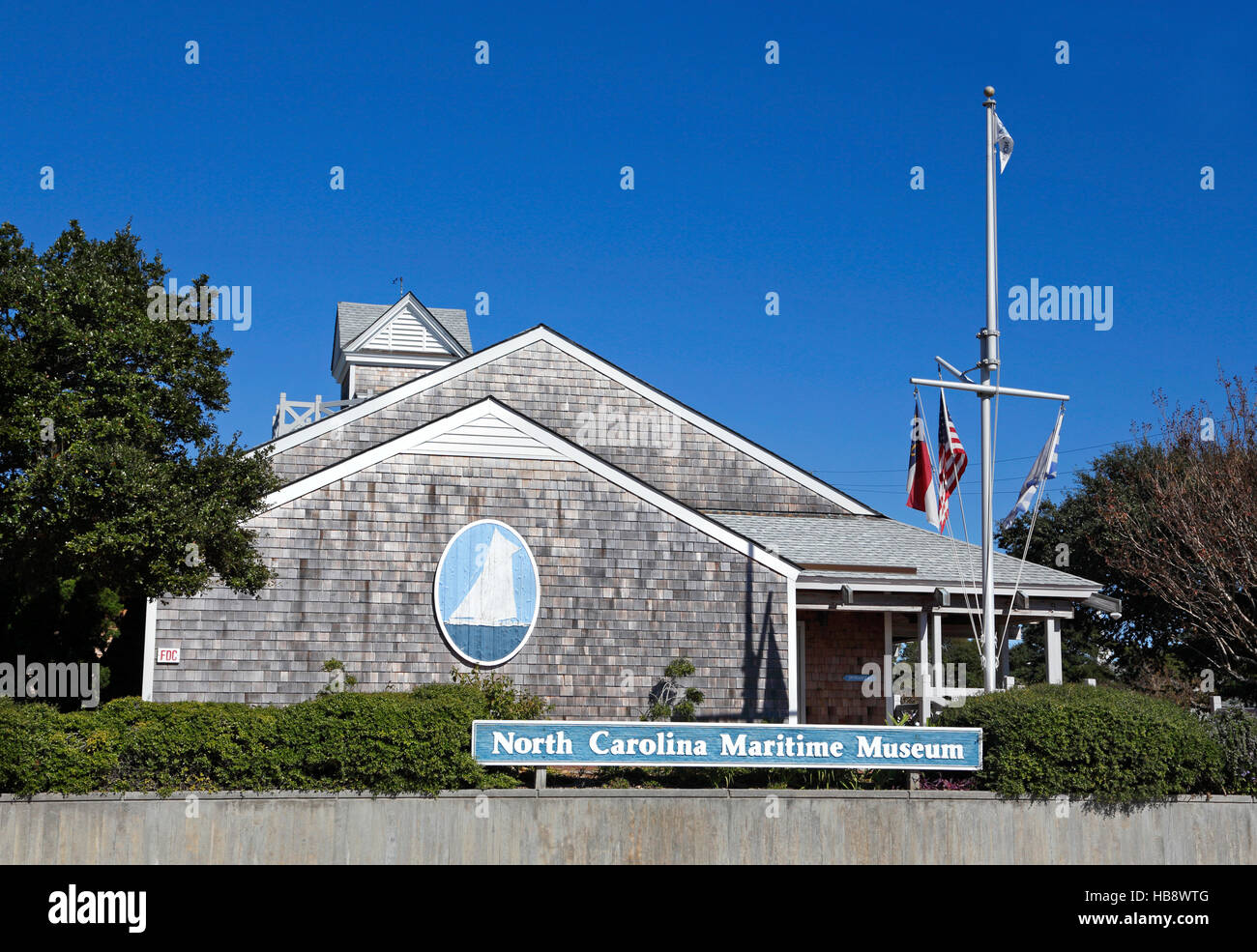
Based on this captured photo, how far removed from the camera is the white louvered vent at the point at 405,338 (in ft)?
110

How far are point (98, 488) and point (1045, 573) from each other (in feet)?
54.8

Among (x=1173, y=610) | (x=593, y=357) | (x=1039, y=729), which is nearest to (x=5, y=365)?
(x=593, y=357)

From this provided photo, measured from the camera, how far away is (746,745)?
14070mm

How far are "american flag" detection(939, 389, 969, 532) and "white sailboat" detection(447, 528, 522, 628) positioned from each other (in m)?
6.91

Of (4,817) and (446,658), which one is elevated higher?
(446,658)

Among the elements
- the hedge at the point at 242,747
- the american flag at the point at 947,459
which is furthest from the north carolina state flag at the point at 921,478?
the hedge at the point at 242,747

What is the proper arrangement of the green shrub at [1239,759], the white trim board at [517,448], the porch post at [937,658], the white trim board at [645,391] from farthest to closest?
the white trim board at [645,391] → the porch post at [937,658] → the white trim board at [517,448] → the green shrub at [1239,759]

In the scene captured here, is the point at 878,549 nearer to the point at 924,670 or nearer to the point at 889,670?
the point at 889,670

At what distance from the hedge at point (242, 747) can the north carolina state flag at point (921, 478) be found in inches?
301

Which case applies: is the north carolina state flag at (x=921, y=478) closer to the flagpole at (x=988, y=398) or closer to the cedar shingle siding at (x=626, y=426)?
the flagpole at (x=988, y=398)

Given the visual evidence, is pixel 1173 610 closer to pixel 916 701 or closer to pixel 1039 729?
pixel 916 701

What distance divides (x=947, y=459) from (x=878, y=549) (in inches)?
198
